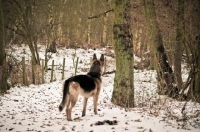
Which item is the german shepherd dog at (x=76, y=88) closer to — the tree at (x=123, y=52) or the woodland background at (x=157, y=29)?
the tree at (x=123, y=52)

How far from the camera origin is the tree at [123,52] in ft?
24.2

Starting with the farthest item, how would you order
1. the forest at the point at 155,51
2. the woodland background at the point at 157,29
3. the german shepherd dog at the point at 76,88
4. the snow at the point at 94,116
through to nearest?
the woodland background at the point at 157,29
the forest at the point at 155,51
the german shepherd dog at the point at 76,88
the snow at the point at 94,116

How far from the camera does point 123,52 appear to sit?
7441 mm

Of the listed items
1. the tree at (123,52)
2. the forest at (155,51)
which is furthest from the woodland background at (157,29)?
the tree at (123,52)

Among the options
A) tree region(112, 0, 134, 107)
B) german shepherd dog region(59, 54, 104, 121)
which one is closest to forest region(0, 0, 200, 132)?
tree region(112, 0, 134, 107)

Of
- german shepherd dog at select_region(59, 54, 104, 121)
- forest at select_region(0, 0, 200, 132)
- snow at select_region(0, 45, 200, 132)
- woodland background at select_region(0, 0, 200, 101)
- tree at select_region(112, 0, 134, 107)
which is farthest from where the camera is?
woodland background at select_region(0, 0, 200, 101)

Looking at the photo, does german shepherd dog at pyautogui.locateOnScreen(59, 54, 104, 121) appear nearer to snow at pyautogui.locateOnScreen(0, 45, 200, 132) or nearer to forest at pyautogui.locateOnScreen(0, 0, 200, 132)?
snow at pyautogui.locateOnScreen(0, 45, 200, 132)

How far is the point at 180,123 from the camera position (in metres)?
5.28

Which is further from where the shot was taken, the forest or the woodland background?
the woodland background

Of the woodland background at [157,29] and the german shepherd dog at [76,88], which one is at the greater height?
the woodland background at [157,29]

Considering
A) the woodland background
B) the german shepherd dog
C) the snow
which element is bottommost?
the snow

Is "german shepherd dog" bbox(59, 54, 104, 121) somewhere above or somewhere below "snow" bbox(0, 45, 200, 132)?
above

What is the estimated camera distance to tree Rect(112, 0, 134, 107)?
7379 mm

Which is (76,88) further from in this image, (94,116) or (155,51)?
(155,51)
